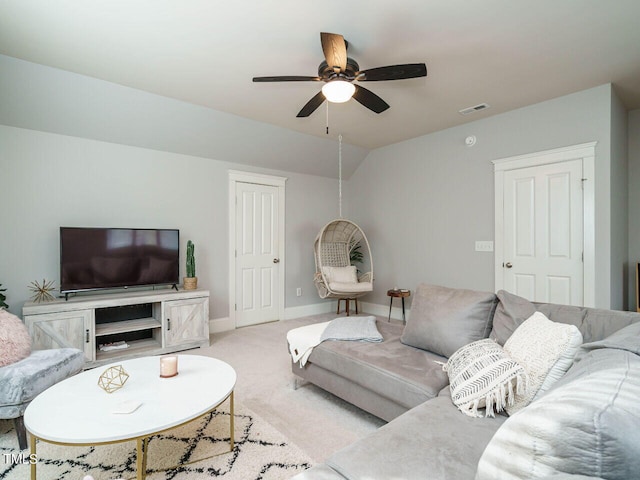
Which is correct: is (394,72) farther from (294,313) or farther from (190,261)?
(294,313)

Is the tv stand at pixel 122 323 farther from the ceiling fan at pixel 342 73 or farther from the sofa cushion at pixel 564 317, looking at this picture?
the sofa cushion at pixel 564 317

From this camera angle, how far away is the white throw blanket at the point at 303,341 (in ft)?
7.99

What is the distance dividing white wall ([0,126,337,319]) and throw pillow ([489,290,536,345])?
11.5 feet

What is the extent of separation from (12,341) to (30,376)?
380mm

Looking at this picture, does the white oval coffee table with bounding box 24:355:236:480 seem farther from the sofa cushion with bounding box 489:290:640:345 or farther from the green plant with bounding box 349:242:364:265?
the green plant with bounding box 349:242:364:265

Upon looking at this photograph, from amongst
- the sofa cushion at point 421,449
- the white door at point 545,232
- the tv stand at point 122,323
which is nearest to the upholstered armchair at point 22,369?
the tv stand at point 122,323

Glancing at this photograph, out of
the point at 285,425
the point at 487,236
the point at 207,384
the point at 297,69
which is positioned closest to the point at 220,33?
the point at 297,69

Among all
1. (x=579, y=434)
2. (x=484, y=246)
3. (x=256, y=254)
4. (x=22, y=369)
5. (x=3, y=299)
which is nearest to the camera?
(x=579, y=434)

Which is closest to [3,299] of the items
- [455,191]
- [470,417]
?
[470,417]

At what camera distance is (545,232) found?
363 cm

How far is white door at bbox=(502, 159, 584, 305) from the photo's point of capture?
3406 mm

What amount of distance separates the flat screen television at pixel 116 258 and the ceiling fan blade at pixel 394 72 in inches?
109

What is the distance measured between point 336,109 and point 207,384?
313cm

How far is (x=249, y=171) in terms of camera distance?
15.6 feet
